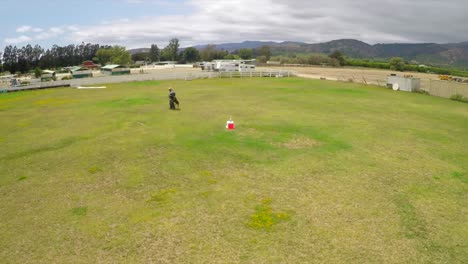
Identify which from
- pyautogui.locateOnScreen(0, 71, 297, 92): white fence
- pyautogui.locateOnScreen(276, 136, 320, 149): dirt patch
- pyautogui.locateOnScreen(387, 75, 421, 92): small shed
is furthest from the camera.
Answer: pyautogui.locateOnScreen(0, 71, 297, 92): white fence

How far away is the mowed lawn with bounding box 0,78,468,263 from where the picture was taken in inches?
265

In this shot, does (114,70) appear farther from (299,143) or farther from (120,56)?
(299,143)

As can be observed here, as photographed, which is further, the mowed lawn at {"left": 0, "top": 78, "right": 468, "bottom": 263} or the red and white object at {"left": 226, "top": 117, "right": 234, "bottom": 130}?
the red and white object at {"left": 226, "top": 117, "right": 234, "bottom": 130}

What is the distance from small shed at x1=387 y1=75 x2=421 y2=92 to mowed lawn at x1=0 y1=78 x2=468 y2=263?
591 inches

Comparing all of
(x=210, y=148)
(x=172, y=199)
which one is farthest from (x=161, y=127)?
(x=172, y=199)

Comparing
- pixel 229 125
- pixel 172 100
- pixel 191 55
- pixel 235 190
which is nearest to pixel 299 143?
pixel 229 125

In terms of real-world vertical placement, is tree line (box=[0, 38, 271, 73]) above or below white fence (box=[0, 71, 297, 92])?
above

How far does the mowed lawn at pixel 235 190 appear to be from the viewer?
6719 mm

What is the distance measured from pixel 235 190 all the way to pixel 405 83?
3000 cm

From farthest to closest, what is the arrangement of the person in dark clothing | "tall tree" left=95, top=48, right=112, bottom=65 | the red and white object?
"tall tree" left=95, top=48, right=112, bottom=65
the person in dark clothing
the red and white object

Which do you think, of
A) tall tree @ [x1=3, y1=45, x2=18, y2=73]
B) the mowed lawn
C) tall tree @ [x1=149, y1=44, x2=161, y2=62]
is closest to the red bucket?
the mowed lawn

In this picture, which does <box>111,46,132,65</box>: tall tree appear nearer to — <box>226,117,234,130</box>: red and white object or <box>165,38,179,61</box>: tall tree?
<box>165,38,179,61</box>: tall tree

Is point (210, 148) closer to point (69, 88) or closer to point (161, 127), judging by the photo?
point (161, 127)

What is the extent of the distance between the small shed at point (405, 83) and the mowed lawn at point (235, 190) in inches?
591
